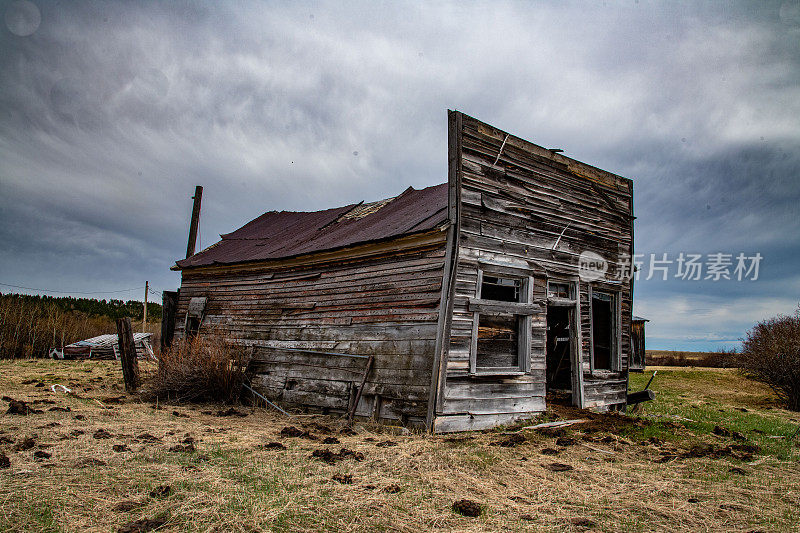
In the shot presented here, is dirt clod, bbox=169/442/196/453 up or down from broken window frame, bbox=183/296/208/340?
down

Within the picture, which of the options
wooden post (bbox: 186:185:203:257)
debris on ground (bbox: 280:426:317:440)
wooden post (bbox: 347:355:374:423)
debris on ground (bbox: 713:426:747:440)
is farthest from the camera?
wooden post (bbox: 186:185:203:257)

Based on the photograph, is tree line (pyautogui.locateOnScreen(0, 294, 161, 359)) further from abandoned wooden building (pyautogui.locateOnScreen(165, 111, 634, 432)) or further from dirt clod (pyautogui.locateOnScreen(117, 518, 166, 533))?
dirt clod (pyautogui.locateOnScreen(117, 518, 166, 533))

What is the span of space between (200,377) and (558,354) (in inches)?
331

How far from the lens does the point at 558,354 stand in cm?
1142

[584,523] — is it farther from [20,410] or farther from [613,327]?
[20,410]

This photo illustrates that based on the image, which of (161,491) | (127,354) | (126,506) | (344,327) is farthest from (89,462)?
(127,354)

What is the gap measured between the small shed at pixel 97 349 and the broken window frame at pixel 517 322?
19621 mm

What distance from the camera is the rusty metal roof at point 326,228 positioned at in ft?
31.5

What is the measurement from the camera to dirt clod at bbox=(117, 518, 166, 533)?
3631mm

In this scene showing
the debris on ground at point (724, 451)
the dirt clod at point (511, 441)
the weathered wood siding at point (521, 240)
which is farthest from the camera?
the weathered wood siding at point (521, 240)

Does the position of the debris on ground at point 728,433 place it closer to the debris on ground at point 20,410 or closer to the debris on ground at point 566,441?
the debris on ground at point 566,441

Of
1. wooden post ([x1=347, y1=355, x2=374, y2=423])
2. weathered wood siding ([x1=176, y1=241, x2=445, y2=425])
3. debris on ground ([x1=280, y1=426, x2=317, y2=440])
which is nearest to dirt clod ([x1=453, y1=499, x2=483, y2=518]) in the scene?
weathered wood siding ([x1=176, y1=241, x2=445, y2=425])

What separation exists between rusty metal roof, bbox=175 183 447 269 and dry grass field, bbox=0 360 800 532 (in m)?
3.80

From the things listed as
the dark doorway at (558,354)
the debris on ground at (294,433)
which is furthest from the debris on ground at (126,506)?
the dark doorway at (558,354)
